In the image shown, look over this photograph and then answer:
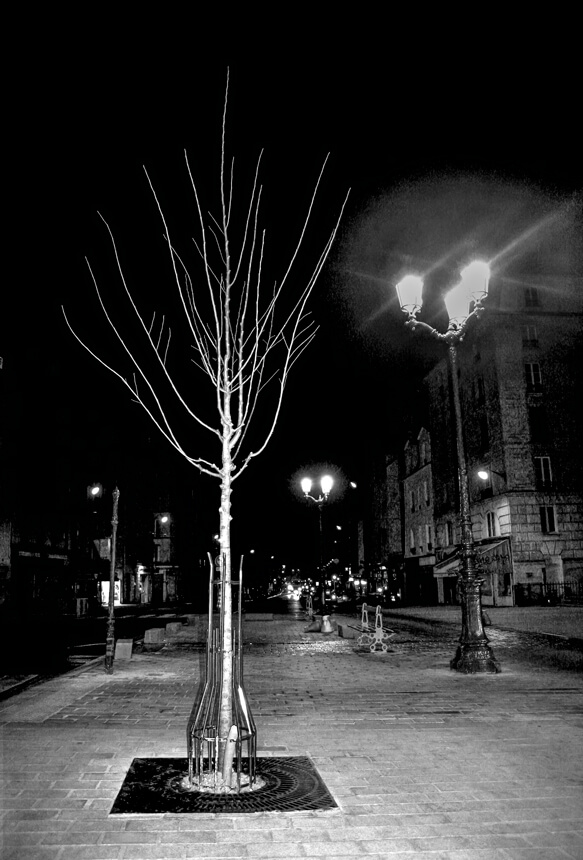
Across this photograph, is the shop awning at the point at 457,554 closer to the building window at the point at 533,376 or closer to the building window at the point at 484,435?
the building window at the point at 484,435

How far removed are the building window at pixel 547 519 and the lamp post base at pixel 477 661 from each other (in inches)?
1134

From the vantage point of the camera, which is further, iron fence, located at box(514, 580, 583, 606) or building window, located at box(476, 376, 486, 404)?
building window, located at box(476, 376, 486, 404)

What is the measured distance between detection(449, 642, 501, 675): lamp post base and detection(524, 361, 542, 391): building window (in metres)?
32.0

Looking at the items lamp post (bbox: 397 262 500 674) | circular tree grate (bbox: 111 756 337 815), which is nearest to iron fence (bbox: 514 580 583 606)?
lamp post (bbox: 397 262 500 674)

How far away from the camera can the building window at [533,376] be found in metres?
41.8

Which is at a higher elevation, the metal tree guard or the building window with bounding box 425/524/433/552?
the building window with bounding box 425/524/433/552

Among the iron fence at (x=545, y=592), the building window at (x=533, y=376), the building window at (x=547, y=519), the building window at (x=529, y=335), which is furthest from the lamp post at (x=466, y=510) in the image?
the building window at (x=529, y=335)

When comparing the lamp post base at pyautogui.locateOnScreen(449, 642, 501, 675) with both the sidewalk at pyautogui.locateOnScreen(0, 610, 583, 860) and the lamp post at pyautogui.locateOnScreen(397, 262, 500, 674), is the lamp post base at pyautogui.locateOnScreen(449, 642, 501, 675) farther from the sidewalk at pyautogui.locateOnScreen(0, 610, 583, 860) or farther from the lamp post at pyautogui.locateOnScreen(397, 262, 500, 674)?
the sidewalk at pyautogui.locateOnScreen(0, 610, 583, 860)

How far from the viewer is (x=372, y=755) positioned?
664 centimetres

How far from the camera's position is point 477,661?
497 inches

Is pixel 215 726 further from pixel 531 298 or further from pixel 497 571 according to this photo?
pixel 531 298

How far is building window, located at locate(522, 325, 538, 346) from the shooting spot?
140ft

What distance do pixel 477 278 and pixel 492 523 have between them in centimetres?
3200

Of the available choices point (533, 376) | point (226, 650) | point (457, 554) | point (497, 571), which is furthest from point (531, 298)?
point (226, 650)
